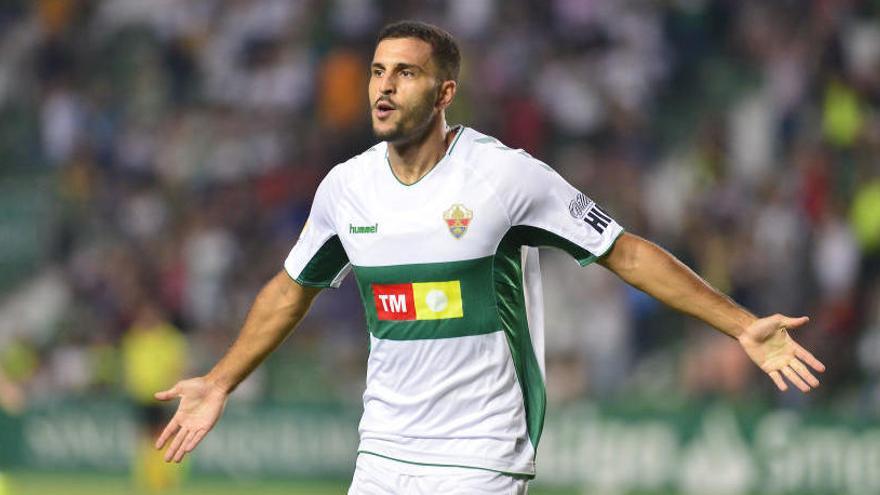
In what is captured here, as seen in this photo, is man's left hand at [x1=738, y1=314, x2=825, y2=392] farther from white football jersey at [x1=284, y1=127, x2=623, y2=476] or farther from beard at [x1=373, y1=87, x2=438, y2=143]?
beard at [x1=373, y1=87, x2=438, y2=143]

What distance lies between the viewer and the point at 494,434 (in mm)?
5754

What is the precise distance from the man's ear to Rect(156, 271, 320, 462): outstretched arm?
0.94 meters

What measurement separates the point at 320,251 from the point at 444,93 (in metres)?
0.80

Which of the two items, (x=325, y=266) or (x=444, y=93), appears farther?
(x=325, y=266)

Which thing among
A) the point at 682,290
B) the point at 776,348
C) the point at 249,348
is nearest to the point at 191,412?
the point at 249,348

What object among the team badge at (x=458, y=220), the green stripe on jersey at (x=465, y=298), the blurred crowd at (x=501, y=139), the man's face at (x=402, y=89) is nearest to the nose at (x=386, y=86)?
the man's face at (x=402, y=89)

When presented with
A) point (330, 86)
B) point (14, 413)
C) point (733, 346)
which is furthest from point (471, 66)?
point (14, 413)

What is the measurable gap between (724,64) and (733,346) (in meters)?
3.33

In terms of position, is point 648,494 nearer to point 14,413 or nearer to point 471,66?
point 471,66

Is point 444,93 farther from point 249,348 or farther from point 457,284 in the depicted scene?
point 249,348

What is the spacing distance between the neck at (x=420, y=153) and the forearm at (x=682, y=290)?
0.82 meters

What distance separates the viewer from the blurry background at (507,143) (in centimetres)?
1340

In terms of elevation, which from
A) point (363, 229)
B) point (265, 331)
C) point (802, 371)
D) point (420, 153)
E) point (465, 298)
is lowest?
point (802, 371)

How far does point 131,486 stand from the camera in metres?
15.5
